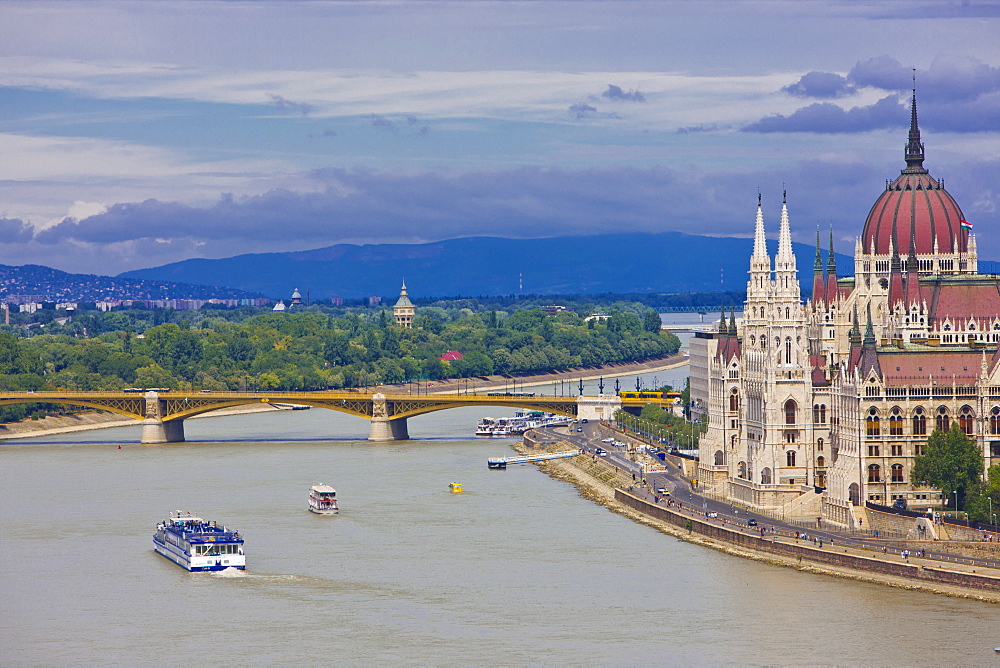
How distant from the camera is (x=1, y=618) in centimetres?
7925

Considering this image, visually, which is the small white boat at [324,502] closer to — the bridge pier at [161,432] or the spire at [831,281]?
the spire at [831,281]

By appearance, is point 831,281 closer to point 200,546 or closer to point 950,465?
point 950,465

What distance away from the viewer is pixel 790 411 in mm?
104938

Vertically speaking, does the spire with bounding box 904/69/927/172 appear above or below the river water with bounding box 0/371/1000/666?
above

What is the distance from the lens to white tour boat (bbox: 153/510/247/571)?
89750 millimetres

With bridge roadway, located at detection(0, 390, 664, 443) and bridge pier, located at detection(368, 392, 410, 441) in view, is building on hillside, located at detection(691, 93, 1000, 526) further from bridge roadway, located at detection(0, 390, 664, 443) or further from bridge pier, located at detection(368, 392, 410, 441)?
bridge pier, located at detection(368, 392, 410, 441)

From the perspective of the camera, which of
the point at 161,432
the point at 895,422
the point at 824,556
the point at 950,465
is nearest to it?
the point at 824,556

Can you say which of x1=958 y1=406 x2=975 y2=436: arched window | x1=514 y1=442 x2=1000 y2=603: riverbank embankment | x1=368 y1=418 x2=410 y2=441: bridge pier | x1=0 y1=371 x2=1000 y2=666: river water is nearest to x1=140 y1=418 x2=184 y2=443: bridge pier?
x1=368 y1=418 x2=410 y2=441: bridge pier

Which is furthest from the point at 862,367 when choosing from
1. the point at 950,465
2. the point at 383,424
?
the point at 383,424

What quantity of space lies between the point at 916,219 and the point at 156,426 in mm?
64091

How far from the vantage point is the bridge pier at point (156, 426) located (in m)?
154

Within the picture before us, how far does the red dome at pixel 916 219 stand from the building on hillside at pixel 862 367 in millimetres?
83

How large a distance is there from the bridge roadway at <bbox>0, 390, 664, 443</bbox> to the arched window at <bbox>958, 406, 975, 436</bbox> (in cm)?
6181

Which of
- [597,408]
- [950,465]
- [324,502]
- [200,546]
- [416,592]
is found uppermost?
Answer: [597,408]
